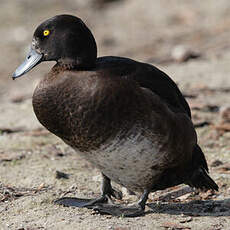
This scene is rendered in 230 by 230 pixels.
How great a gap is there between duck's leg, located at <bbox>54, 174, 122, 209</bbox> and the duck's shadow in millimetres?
295

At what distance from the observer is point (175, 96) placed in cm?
425

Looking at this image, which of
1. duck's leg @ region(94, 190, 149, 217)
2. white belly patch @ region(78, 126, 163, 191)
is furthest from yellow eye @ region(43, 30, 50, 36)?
duck's leg @ region(94, 190, 149, 217)

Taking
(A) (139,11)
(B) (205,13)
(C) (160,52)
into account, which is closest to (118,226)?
(C) (160,52)

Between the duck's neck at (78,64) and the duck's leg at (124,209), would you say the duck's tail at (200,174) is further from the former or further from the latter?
the duck's neck at (78,64)

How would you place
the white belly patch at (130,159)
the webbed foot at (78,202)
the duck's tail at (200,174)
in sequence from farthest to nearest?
the duck's tail at (200,174) → the webbed foot at (78,202) → the white belly patch at (130,159)

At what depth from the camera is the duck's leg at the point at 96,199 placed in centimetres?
417

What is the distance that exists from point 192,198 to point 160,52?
619cm

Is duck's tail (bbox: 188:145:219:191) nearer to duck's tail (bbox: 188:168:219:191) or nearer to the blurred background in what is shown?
duck's tail (bbox: 188:168:219:191)

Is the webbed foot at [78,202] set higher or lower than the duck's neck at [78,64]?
lower

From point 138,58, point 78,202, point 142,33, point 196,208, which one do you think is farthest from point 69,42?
point 142,33

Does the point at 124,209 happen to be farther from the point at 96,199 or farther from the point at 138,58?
the point at 138,58

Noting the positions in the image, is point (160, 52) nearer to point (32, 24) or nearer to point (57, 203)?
point (32, 24)

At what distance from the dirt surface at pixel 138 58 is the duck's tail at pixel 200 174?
13 cm

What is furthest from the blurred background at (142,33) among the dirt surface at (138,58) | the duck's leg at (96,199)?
the duck's leg at (96,199)
